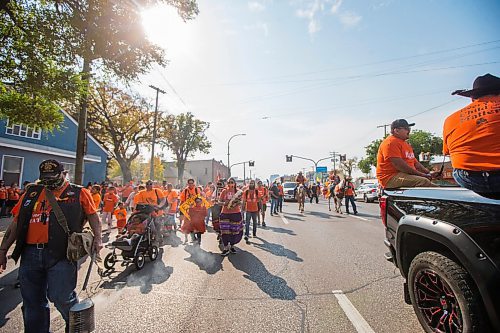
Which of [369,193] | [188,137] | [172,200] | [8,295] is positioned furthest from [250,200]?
[188,137]

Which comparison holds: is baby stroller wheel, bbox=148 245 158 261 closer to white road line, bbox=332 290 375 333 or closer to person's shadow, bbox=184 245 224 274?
person's shadow, bbox=184 245 224 274

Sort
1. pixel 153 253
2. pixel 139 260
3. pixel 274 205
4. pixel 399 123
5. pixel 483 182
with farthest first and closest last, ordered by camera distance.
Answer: pixel 274 205
pixel 153 253
pixel 139 260
pixel 399 123
pixel 483 182

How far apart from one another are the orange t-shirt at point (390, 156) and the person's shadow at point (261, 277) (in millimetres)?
2093

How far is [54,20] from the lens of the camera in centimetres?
878

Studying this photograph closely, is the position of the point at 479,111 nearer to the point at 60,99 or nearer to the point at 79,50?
the point at 60,99

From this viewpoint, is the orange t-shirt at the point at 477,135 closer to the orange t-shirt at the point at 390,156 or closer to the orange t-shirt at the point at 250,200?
the orange t-shirt at the point at 390,156

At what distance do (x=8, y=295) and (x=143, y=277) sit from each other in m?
1.92

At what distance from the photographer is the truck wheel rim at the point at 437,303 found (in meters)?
2.24

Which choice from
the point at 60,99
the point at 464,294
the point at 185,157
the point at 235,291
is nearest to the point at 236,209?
the point at 235,291

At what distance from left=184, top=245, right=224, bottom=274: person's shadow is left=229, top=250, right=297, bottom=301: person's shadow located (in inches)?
13.0

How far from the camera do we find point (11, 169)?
1772cm

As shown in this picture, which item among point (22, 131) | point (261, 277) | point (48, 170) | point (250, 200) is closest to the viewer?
point (48, 170)

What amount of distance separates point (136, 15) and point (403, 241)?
1106cm

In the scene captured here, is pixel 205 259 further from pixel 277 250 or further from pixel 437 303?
pixel 437 303
